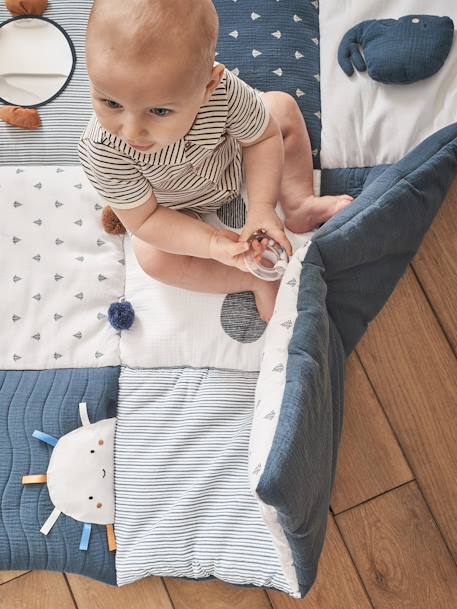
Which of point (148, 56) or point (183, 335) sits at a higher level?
point (148, 56)

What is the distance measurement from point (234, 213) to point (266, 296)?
14 centimetres

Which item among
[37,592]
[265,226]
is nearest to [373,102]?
[265,226]

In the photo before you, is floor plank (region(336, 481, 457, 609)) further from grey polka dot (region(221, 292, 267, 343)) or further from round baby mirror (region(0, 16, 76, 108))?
round baby mirror (region(0, 16, 76, 108))

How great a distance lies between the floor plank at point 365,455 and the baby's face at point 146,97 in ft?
2.06

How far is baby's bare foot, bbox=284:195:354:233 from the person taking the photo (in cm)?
101

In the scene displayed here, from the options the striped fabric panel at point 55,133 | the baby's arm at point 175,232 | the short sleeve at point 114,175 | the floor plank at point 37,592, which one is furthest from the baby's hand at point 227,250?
the floor plank at point 37,592

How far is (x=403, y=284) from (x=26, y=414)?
67cm

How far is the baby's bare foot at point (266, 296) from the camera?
0.98 metres

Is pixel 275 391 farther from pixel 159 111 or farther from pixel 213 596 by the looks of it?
pixel 213 596

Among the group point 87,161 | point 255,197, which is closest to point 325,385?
point 255,197

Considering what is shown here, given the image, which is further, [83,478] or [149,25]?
[83,478]

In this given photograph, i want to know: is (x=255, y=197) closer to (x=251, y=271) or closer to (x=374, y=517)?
(x=251, y=271)

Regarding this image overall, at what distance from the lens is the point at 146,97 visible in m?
0.65

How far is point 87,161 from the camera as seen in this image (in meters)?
0.86
